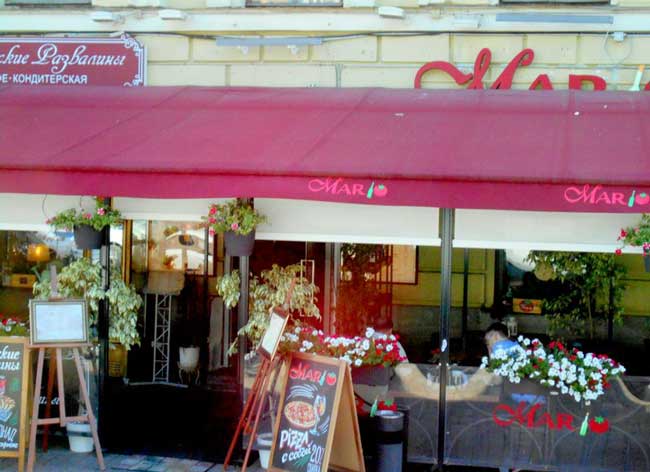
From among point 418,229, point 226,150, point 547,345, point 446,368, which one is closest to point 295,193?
point 226,150

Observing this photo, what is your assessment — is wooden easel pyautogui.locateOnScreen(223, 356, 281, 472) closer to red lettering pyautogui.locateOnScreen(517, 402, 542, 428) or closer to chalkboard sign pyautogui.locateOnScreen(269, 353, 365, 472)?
chalkboard sign pyautogui.locateOnScreen(269, 353, 365, 472)

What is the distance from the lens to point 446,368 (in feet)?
27.3

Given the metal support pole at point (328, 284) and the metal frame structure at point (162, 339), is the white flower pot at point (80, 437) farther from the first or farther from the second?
the metal support pole at point (328, 284)

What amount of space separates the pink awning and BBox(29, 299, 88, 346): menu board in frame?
1004mm

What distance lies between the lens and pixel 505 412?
817 centimetres

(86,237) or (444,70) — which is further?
(444,70)

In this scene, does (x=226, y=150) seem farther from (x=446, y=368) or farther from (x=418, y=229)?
(x=446, y=368)

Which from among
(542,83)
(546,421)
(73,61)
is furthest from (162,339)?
(542,83)

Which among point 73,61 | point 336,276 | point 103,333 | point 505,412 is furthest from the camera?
point 73,61

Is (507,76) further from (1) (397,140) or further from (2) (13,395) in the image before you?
(2) (13,395)

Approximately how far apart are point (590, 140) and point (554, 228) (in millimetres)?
823

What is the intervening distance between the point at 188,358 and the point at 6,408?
283cm

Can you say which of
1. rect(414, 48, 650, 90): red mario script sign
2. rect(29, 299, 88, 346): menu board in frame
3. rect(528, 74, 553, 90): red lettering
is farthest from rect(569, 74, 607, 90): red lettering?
rect(29, 299, 88, 346): menu board in frame

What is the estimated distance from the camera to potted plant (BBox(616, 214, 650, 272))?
301 inches
